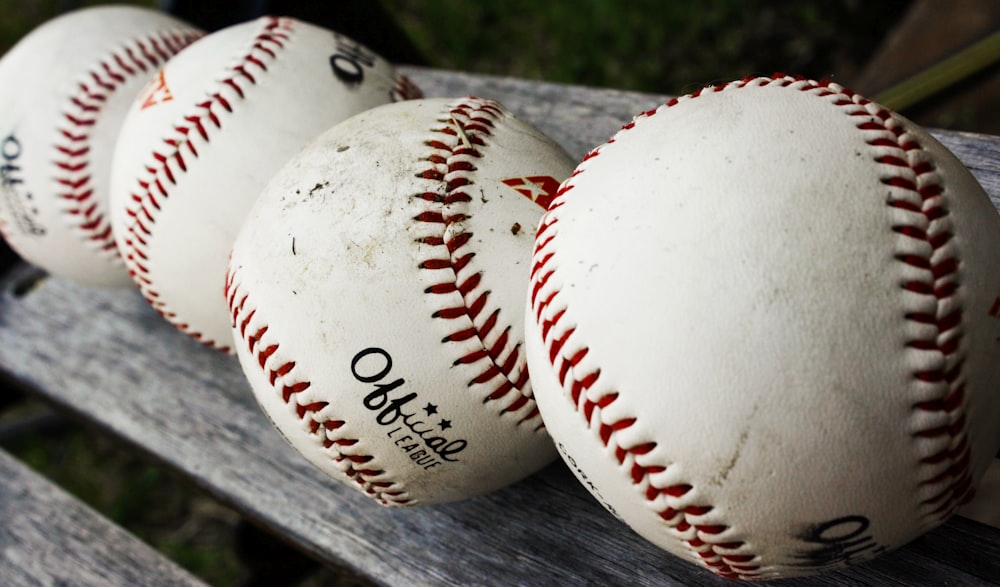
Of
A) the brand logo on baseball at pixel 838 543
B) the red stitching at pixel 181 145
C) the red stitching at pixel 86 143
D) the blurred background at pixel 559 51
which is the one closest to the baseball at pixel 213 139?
the red stitching at pixel 181 145

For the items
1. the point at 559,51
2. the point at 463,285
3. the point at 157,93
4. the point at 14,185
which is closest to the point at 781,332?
the point at 463,285

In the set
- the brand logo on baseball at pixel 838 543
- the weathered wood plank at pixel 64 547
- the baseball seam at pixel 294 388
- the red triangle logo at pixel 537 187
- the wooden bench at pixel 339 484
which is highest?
the red triangle logo at pixel 537 187

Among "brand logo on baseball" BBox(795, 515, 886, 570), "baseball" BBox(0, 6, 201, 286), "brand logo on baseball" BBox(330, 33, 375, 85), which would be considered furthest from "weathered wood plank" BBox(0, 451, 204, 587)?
"brand logo on baseball" BBox(795, 515, 886, 570)

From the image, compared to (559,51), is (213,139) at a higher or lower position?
higher

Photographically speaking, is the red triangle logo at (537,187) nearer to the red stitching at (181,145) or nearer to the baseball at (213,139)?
the baseball at (213,139)

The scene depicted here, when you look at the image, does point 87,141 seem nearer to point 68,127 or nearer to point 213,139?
point 68,127
